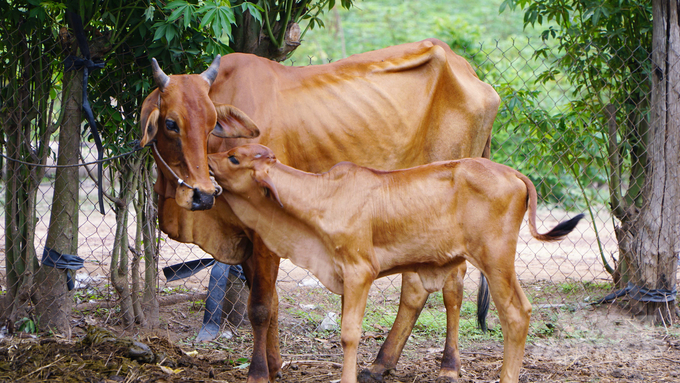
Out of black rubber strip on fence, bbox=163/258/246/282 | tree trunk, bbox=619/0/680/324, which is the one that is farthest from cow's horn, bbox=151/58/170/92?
tree trunk, bbox=619/0/680/324

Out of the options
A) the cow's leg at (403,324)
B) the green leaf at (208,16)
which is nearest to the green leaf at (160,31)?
the green leaf at (208,16)

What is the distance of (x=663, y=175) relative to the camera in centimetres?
498

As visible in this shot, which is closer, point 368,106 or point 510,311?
point 510,311

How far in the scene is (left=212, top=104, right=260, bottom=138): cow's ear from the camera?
11.0ft

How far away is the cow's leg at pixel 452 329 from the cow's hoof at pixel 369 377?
1.10 ft

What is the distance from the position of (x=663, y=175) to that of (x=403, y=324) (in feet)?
8.15

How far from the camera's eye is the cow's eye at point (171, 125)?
317cm

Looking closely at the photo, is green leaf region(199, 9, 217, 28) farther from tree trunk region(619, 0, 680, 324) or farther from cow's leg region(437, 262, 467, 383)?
→ tree trunk region(619, 0, 680, 324)

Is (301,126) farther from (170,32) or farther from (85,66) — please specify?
(85,66)

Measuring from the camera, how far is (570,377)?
388cm

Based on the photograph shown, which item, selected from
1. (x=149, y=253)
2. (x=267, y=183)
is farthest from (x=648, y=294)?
(x=149, y=253)

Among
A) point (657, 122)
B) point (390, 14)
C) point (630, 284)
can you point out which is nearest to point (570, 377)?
point (630, 284)

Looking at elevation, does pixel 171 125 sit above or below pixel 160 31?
below

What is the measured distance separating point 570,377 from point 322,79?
2.28m
